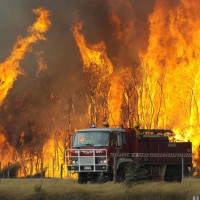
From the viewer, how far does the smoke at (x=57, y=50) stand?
241ft

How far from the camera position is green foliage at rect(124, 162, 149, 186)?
4004 cm

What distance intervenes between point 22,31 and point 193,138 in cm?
2155

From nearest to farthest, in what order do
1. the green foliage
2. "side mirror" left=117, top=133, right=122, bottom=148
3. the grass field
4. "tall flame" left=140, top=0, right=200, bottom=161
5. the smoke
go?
the grass field, the green foliage, "side mirror" left=117, top=133, right=122, bottom=148, "tall flame" left=140, top=0, right=200, bottom=161, the smoke

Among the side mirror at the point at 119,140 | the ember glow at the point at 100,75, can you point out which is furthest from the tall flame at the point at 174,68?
the side mirror at the point at 119,140

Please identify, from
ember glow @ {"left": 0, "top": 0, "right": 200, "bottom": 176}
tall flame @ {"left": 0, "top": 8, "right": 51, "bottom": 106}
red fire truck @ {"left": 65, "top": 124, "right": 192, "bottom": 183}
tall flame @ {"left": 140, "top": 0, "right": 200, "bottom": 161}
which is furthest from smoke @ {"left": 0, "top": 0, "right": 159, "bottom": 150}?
red fire truck @ {"left": 65, "top": 124, "right": 192, "bottom": 183}

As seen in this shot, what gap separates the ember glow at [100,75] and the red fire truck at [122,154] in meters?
15.5

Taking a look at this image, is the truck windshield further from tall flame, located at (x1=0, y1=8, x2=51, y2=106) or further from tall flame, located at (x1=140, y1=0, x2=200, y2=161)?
tall flame, located at (x1=0, y1=8, x2=51, y2=106)

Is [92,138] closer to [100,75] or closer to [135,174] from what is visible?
[135,174]

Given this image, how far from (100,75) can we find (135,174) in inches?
1226

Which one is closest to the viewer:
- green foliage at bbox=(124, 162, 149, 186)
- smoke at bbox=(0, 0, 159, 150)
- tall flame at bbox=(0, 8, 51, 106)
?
green foliage at bbox=(124, 162, 149, 186)

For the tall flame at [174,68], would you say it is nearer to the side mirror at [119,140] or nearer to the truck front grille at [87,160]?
the side mirror at [119,140]

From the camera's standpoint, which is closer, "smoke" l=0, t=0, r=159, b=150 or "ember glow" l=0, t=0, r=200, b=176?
"ember glow" l=0, t=0, r=200, b=176

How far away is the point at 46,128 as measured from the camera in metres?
74.6

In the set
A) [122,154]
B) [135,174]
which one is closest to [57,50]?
[122,154]
